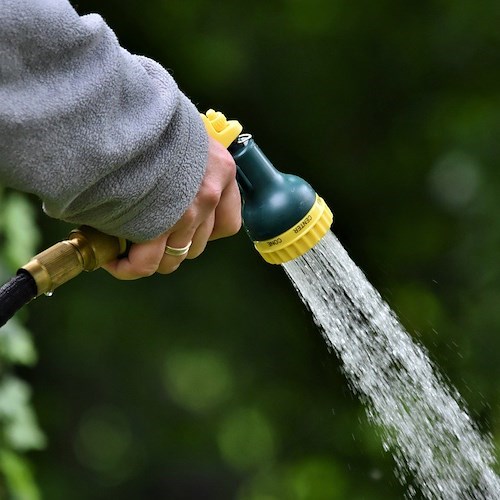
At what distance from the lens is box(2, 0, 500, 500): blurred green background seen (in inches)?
150

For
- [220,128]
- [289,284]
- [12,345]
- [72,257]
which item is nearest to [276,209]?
[220,128]

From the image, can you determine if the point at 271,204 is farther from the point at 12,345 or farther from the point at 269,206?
the point at 12,345

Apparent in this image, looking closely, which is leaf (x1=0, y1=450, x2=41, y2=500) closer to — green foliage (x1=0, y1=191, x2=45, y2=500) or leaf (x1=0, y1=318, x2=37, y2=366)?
green foliage (x1=0, y1=191, x2=45, y2=500)

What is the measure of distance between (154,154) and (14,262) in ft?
4.25

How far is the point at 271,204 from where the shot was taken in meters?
1.76

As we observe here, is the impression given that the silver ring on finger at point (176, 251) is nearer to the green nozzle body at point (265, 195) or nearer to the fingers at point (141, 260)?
the fingers at point (141, 260)

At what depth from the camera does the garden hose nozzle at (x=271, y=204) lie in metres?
1.74

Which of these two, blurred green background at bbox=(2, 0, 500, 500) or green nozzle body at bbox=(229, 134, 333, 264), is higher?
green nozzle body at bbox=(229, 134, 333, 264)

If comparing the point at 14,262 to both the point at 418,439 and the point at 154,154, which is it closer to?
the point at 418,439

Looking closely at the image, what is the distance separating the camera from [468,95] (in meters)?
3.84

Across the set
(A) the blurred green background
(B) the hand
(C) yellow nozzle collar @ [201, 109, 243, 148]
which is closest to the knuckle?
(B) the hand

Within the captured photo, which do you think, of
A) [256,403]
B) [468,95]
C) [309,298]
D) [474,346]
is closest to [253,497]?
[256,403]

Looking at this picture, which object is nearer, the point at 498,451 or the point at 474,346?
the point at 498,451

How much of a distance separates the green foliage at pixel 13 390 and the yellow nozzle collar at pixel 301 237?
114 centimetres
